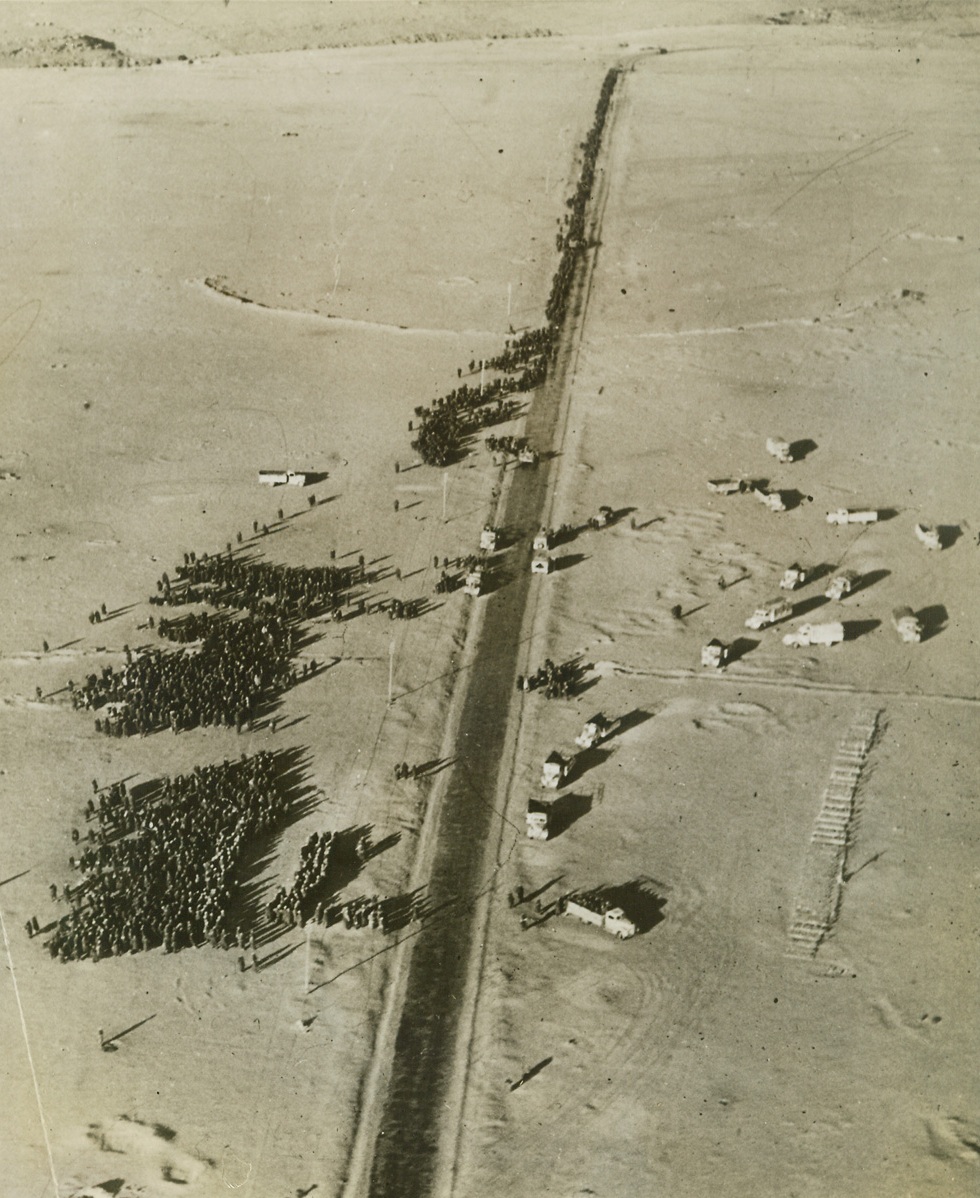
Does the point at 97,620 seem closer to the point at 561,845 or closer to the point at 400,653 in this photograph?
the point at 400,653

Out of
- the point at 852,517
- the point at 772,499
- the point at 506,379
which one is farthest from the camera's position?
the point at 506,379

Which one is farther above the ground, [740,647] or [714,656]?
[714,656]

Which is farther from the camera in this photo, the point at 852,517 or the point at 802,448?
the point at 802,448

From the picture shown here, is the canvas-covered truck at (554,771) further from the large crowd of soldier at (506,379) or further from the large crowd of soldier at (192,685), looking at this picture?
the large crowd of soldier at (506,379)

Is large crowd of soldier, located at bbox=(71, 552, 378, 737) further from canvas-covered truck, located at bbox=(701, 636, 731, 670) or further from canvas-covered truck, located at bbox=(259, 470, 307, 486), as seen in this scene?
canvas-covered truck, located at bbox=(701, 636, 731, 670)

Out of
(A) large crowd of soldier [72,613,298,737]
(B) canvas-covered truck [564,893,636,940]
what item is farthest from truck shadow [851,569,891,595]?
(A) large crowd of soldier [72,613,298,737]

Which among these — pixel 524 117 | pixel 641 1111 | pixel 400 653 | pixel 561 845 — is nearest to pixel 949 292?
pixel 524 117

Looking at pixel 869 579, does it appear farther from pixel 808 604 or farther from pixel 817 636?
pixel 817 636

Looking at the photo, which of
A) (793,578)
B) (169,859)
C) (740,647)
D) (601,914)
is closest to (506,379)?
(793,578)
